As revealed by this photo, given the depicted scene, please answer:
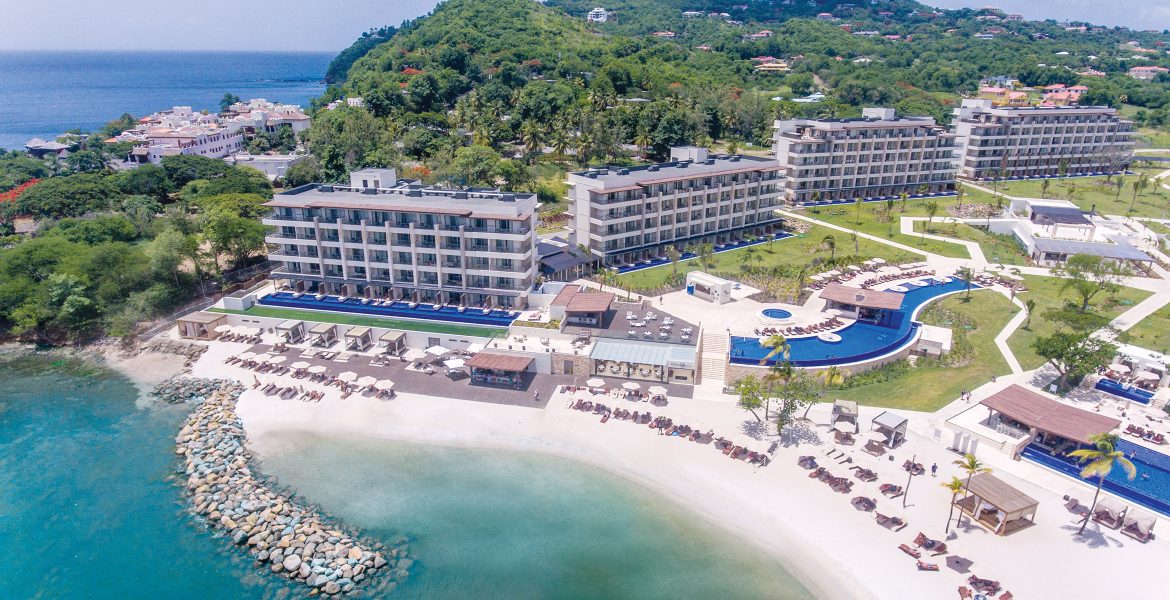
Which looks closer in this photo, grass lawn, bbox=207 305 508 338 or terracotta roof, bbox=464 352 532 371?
terracotta roof, bbox=464 352 532 371

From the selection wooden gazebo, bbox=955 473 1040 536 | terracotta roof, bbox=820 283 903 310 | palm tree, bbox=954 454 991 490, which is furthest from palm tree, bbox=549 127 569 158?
wooden gazebo, bbox=955 473 1040 536

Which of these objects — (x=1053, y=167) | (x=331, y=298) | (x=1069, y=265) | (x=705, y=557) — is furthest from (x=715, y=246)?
(x=1053, y=167)

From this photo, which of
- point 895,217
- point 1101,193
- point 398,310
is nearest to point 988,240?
point 895,217

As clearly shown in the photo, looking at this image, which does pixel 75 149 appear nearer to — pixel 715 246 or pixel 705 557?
pixel 715 246

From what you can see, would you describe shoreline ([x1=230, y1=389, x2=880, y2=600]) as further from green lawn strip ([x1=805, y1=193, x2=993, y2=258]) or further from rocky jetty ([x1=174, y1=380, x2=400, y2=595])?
green lawn strip ([x1=805, y1=193, x2=993, y2=258])

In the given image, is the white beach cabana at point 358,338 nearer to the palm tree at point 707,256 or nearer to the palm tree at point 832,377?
the palm tree at point 707,256

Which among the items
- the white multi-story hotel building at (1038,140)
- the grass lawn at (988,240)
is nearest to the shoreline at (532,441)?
the grass lawn at (988,240)
